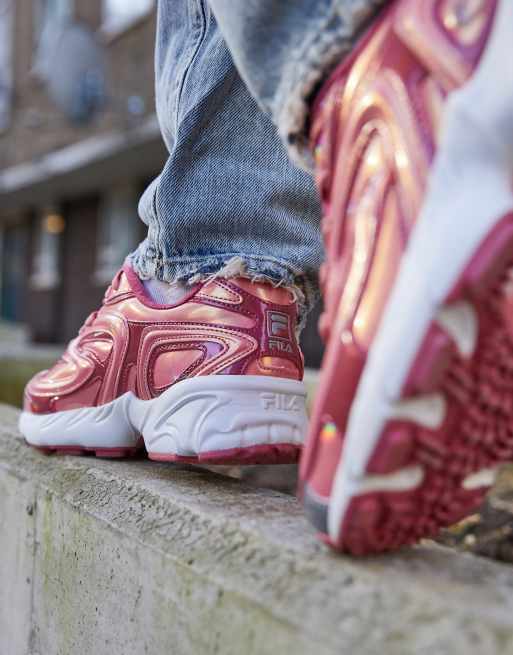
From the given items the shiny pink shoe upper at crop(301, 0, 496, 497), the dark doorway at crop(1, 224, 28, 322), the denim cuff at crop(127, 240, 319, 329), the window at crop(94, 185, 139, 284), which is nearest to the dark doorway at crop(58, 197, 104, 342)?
the window at crop(94, 185, 139, 284)

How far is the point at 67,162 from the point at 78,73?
165 centimetres

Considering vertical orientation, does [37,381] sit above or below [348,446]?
below

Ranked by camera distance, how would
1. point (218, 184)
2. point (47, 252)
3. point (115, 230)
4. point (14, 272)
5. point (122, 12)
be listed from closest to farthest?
1. point (218, 184)
2. point (122, 12)
3. point (115, 230)
4. point (47, 252)
5. point (14, 272)

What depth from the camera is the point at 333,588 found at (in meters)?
0.53

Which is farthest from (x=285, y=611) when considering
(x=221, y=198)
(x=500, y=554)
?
(x=500, y=554)

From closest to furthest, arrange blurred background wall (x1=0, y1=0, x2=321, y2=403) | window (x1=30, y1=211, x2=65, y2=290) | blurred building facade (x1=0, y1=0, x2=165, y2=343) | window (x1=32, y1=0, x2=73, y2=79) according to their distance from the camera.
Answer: blurred background wall (x1=0, y1=0, x2=321, y2=403)
blurred building facade (x1=0, y1=0, x2=165, y2=343)
window (x1=32, y1=0, x2=73, y2=79)
window (x1=30, y1=211, x2=65, y2=290)

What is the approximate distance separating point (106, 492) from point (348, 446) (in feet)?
1.49

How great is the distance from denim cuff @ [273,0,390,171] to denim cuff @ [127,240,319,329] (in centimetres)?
27

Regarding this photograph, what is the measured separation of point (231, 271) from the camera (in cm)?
93

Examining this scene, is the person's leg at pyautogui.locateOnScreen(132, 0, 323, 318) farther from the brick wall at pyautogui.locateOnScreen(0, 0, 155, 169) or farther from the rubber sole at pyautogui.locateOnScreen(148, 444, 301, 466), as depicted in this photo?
the brick wall at pyautogui.locateOnScreen(0, 0, 155, 169)

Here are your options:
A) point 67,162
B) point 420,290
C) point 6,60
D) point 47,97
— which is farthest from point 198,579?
point 6,60

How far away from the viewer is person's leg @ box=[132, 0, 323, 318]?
95 cm

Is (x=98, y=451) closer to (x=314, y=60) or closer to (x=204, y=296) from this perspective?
(x=204, y=296)

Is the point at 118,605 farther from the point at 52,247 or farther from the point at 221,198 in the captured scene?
the point at 52,247
